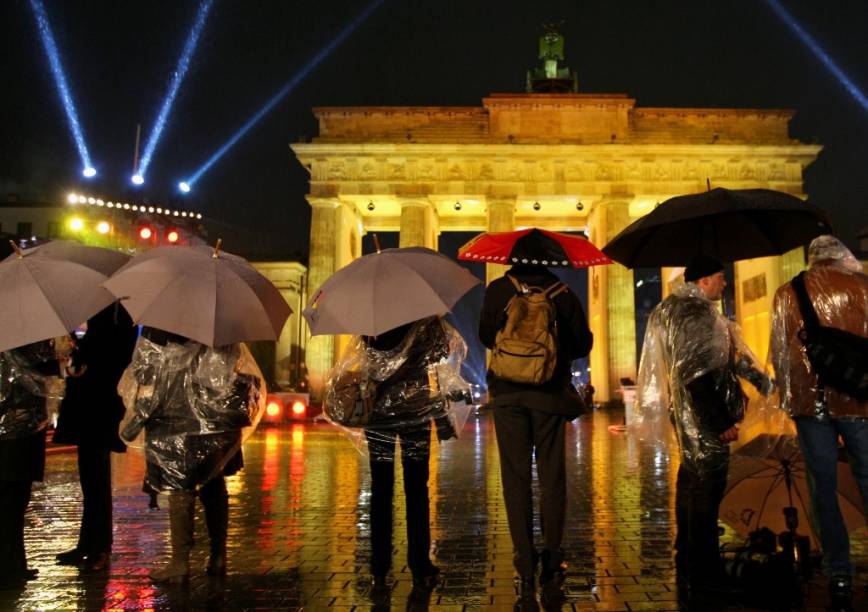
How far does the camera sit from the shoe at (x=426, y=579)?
190 inches

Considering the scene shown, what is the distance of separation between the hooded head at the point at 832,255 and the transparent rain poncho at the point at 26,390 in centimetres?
572

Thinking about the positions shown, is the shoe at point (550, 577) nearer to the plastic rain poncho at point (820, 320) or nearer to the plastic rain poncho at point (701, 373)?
the plastic rain poncho at point (701, 373)

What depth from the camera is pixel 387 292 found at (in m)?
5.08

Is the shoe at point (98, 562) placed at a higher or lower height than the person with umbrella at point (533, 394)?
lower

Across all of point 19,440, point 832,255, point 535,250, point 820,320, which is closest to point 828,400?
point 820,320

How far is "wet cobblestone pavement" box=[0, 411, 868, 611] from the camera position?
14.8 feet

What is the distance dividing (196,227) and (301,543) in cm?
1154

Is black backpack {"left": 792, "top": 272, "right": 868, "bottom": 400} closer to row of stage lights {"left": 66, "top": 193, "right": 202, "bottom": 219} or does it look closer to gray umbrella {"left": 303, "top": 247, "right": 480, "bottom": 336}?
gray umbrella {"left": 303, "top": 247, "right": 480, "bottom": 336}

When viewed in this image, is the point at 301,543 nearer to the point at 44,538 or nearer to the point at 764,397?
the point at 44,538

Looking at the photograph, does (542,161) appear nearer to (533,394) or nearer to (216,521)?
(533,394)

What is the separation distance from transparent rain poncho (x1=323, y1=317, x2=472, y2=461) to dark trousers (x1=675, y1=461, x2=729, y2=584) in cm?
173

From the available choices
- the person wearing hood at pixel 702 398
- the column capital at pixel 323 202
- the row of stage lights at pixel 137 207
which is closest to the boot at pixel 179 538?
the person wearing hood at pixel 702 398

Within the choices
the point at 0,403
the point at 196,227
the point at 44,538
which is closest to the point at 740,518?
the point at 0,403

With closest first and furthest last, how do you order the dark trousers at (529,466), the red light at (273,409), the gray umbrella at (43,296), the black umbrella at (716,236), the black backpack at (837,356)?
the black backpack at (837,356) < the dark trousers at (529,466) < the gray umbrella at (43,296) < the black umbrella at (716,236) < the red light at (273,409)
